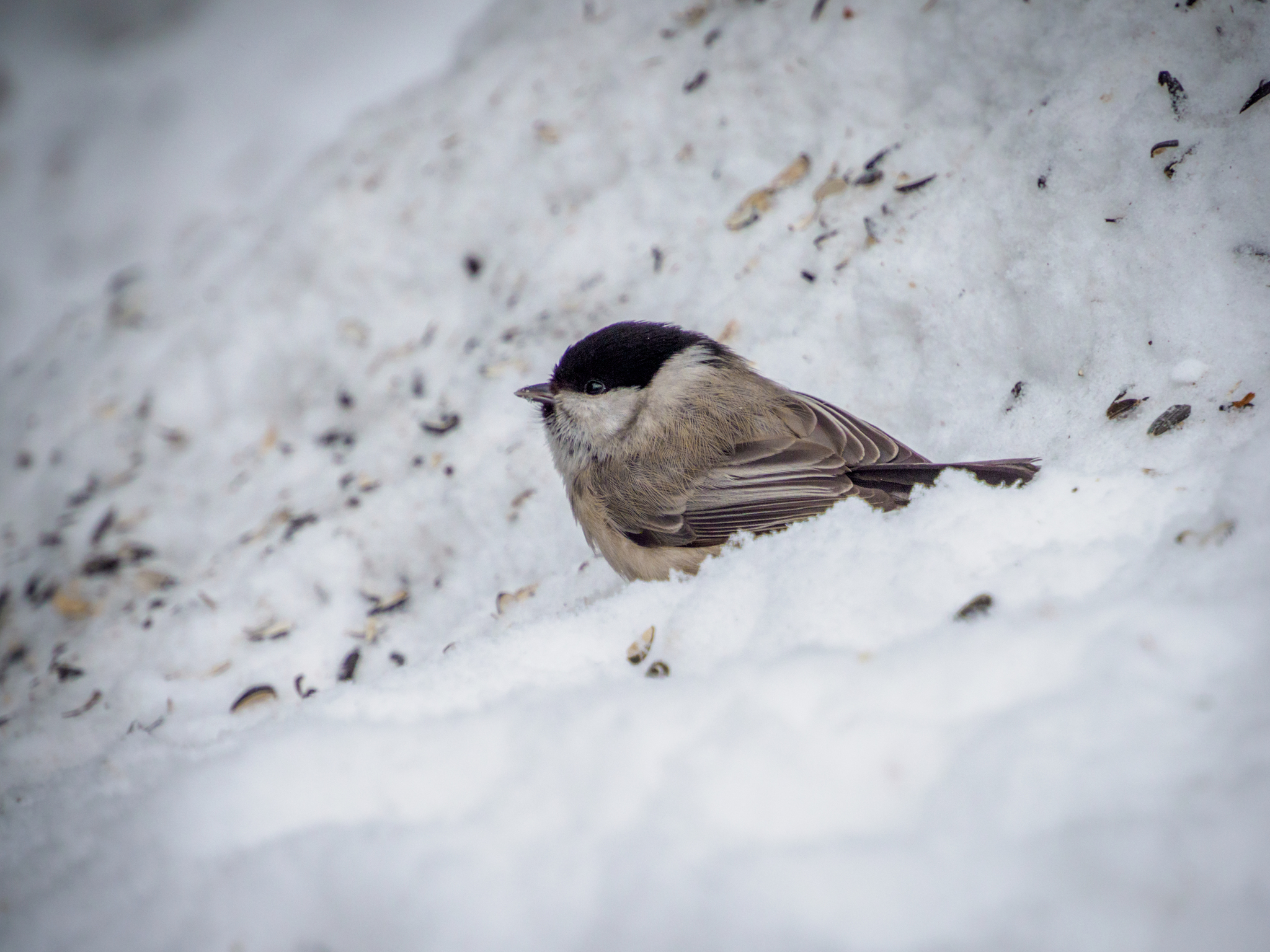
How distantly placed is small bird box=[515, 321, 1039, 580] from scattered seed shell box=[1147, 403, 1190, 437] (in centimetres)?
45

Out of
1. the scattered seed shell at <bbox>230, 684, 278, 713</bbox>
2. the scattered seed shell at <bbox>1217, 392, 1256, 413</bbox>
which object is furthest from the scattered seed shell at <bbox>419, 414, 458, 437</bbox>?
the scattered seed shell at <bbox>1217, 392, 1256, 413</bbox>

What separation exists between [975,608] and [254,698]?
1.72 meters

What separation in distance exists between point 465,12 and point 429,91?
884 millimetres

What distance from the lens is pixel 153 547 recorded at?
2.92 metres

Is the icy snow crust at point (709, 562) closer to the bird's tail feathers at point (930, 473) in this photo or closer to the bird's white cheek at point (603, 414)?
the bird's tail feathers at point (930, 473)

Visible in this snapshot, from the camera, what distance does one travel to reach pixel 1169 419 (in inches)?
60.5

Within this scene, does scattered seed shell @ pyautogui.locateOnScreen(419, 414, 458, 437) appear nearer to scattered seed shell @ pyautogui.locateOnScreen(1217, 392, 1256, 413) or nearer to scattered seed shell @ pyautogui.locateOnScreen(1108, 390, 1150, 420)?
scattered seed shell @ pyautogui.locateOnScreen(1108, 390, 1150, 420)

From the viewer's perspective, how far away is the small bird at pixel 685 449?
184 cm

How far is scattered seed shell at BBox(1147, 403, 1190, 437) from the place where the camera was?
152cm

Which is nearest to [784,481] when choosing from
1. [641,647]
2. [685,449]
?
[685,449]

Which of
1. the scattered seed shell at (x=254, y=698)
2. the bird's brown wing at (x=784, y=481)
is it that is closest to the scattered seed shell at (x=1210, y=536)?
the bird's brown wing at (x=784, y=481)

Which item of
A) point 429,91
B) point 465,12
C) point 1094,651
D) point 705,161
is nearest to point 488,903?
point 1094,651

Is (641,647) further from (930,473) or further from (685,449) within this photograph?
(930,473)

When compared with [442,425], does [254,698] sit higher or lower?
lower
